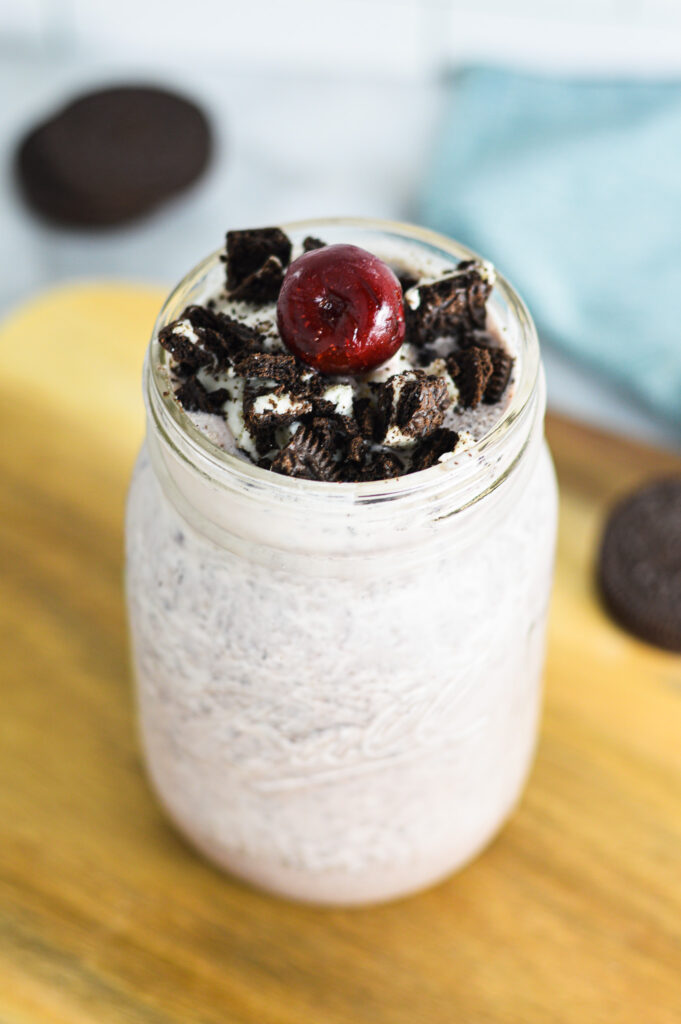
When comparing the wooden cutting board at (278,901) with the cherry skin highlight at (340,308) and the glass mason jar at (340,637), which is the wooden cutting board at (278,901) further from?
the cherry skin highlight at (340,308)

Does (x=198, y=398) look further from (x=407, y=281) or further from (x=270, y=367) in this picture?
(x=407, y=281)

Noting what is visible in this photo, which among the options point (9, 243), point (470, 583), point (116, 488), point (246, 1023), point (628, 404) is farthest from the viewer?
point (9, 243)

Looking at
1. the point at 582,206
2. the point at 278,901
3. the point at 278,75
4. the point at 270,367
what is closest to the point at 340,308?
the point at 270,367

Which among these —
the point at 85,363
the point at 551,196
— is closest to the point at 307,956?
the point at 85,363

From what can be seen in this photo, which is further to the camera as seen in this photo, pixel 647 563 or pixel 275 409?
pixel 647 563

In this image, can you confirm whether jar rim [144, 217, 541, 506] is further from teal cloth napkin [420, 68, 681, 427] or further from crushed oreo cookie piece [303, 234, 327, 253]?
teal cloth napkin [420, 68, 681, 427]

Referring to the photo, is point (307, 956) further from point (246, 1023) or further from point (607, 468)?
point (607, 468)
